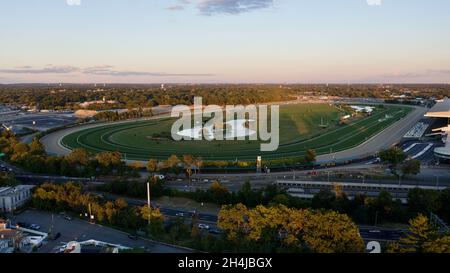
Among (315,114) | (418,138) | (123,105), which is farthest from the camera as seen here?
(123,105)

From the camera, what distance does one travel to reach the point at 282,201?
13055mm

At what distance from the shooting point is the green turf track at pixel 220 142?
24.2 metres

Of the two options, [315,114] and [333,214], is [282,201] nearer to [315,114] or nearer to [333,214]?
[333,214]

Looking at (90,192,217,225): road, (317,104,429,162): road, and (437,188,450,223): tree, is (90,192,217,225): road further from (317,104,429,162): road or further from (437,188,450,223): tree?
(317,104,429,162): road

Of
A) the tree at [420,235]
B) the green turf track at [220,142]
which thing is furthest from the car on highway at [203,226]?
the green turf track at [220,142]

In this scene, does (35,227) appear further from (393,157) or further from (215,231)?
(393,157)

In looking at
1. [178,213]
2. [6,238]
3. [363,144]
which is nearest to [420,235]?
[178,213]

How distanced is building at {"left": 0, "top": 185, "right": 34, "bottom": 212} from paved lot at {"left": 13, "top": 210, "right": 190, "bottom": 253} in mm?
588

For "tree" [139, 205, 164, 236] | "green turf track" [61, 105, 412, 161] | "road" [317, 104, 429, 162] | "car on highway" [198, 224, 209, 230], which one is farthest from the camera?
"green turf track" [61, 105, 412, 161]

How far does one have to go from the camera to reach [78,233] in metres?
11.8

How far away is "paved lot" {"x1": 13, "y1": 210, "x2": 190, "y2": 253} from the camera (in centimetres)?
1061

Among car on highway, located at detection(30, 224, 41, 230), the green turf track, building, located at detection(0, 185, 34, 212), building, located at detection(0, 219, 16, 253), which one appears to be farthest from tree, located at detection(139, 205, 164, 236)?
the green turf track
